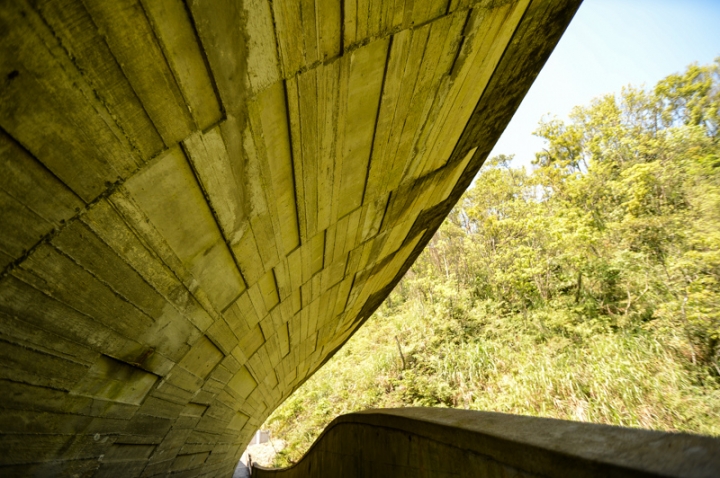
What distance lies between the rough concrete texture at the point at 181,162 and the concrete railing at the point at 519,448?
4.54 ft

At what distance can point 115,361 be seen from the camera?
1.55 m

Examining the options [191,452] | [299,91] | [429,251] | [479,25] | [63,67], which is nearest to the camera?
[63,67]

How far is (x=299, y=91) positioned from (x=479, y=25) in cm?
101

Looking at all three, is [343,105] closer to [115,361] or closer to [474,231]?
[115,361]

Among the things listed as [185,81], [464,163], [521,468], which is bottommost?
[521,468]

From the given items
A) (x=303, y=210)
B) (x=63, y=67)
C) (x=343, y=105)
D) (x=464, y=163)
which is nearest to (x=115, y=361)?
(x=303, y=210)

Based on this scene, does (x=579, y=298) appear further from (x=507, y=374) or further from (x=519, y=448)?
(x=519, y=448)

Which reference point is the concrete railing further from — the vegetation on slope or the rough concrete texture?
the vegetation on slope

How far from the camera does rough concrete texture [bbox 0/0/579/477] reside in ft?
2.59

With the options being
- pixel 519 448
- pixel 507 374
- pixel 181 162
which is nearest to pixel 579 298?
pixel 507 374

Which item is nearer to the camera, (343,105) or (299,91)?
(299,91)

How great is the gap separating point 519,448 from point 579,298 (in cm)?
1340

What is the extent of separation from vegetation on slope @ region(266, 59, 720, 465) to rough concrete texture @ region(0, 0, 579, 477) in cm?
778

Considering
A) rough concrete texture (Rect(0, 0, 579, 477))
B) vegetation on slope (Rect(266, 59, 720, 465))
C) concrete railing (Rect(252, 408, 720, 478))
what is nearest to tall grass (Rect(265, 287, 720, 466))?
vegetation on slope (Rect(266, 59, 720, 465))
